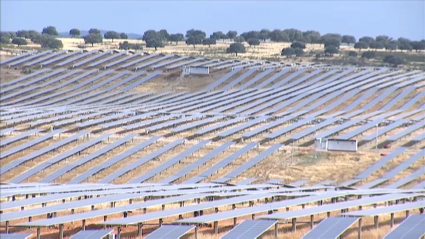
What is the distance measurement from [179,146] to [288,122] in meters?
7.40

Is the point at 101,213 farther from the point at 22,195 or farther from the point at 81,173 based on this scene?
the point at 81,173

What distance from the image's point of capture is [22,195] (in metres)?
26.9

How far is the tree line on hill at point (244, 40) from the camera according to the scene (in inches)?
3625

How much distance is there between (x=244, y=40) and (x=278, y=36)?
20.3 feet

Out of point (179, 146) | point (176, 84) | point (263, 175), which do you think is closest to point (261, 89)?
point (176, 84)

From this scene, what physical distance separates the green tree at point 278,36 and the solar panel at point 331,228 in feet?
328

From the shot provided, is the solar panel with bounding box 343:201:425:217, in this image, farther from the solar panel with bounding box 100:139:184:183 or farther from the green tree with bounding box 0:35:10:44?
the green tree with bounding box 0:35:10:44

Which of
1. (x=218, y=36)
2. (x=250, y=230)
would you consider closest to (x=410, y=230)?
(x=250, y=230)

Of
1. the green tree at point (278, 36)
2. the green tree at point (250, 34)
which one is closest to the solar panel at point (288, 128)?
the green tree at point (278, 36)

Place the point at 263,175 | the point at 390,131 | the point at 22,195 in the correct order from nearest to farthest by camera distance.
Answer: the point at 22,195 → the point at 263,175 → the point at 390,131

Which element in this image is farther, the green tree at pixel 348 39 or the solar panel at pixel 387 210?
the green tree at pixel 348 39

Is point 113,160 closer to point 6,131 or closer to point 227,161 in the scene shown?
point 227,161

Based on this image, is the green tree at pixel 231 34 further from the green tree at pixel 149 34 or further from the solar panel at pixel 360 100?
the solar panel at pixel 360 100

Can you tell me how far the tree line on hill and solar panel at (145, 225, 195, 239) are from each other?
214 ft
